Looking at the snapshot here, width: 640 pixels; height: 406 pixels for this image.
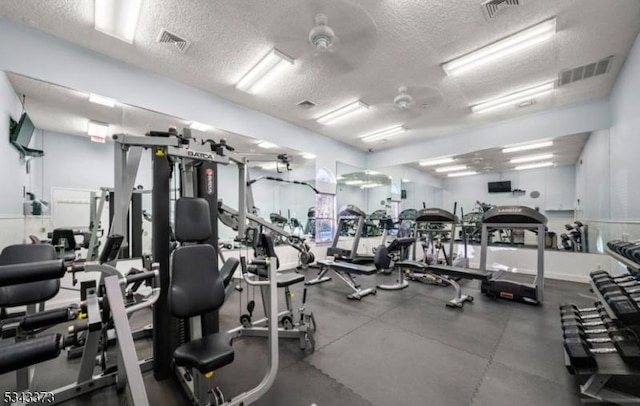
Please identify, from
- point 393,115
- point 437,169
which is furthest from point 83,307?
point 437,169

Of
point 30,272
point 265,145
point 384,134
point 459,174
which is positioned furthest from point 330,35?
point 459,174

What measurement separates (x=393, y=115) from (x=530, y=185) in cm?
509

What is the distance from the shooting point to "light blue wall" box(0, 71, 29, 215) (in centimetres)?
303

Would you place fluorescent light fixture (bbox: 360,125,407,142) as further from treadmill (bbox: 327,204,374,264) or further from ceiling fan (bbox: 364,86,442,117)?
treadmill (bbox: 327,204,374,264)

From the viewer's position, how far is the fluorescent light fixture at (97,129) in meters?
4.27

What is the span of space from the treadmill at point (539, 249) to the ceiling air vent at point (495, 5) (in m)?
2.73

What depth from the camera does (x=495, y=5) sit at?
2738 mm

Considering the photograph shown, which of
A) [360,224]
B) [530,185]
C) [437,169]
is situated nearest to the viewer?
[360,224]

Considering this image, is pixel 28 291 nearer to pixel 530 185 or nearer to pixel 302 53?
pixel 302 53

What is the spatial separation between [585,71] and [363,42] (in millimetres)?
3641

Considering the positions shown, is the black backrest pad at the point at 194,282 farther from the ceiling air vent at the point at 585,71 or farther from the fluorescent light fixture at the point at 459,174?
the fluorescent light fixture at the point at 459,174

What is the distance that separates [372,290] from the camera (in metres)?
4.41

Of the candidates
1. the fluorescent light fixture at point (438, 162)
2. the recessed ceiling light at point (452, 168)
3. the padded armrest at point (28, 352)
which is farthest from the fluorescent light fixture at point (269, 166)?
the padded armrest at point (28, 352)

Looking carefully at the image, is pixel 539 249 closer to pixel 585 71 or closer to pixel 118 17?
pixel 585 71
